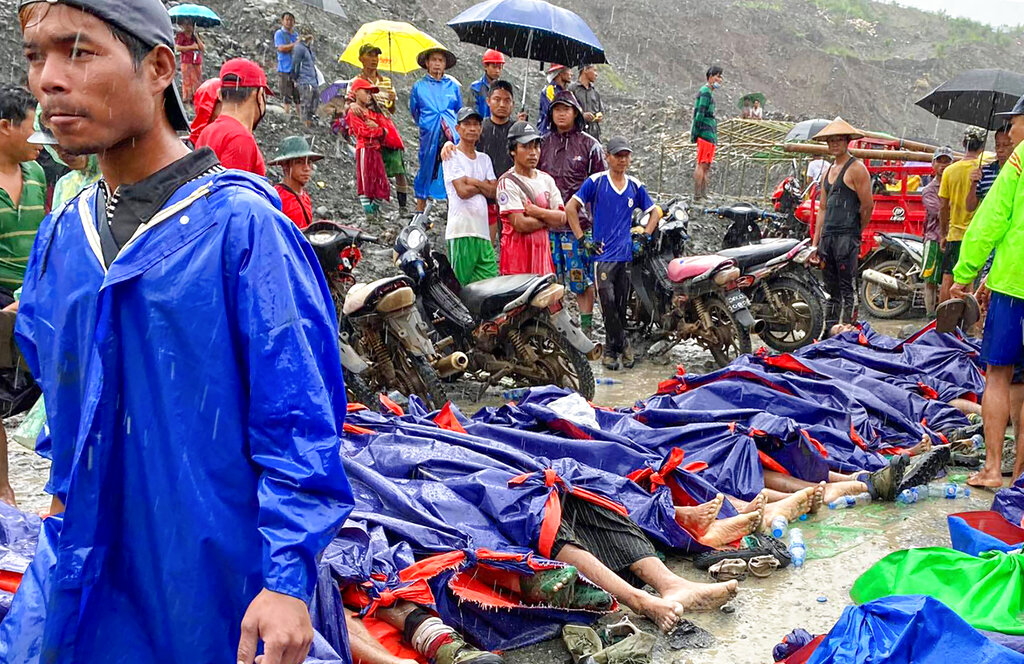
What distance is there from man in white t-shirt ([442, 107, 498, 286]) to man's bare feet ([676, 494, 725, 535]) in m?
3.66

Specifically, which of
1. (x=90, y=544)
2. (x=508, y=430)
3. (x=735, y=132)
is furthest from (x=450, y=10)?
(x=90, y=544)

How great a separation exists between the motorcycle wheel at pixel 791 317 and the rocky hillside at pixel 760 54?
1413cm

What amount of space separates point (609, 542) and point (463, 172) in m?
4.53

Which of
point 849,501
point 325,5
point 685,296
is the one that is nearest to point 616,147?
point 685,296

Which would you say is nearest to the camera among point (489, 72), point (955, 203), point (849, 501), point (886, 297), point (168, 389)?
point (168, 389)

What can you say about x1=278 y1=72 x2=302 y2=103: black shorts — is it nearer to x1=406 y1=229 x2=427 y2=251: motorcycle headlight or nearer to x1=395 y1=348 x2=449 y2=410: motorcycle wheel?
x1=406 y1=229 x2=427 y2=251: motorcycle headlight

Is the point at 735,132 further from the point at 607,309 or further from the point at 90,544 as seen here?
the point at 90,544

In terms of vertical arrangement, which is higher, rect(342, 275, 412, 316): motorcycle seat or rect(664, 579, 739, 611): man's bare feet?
rect(342, 275, 412, 316): motorcycle seat

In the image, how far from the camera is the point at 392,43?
1334 cm

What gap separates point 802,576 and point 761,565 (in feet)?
0.64

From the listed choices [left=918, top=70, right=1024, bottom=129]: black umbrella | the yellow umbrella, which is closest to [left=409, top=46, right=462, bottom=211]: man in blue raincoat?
the yellow umbrella

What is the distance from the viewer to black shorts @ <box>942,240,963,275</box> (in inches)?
368

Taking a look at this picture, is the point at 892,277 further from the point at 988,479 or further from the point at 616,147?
the point at 988,479

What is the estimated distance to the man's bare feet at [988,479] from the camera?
511 cm
